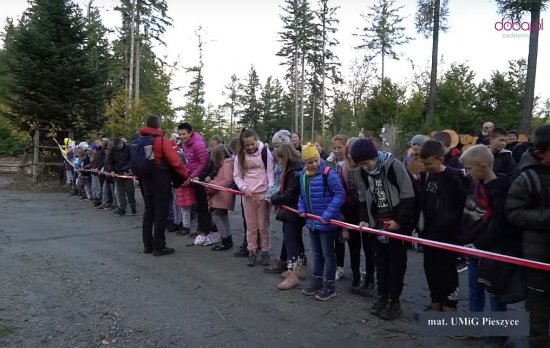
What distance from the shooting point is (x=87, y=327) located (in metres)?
4.25

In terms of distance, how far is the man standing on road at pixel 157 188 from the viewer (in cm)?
704

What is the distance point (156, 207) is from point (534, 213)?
557 cm


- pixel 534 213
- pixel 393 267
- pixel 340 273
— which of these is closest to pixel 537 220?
pixel 534 213

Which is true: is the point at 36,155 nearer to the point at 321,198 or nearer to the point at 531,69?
the point at 321,198

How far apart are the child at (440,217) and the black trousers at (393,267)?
10.1 inches

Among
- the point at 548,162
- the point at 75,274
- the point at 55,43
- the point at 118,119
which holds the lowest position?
the point at 75,274

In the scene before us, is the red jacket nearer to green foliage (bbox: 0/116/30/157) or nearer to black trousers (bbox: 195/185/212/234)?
black trousers (bbox: 195/185/212/234)

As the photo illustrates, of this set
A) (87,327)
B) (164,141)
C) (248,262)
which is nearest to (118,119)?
(164,141)

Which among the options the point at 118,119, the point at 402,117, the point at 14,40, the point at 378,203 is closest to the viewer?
the point at 378,203

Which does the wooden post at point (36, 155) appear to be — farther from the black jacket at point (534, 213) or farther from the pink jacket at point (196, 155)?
the black jacket at point (534, 213)

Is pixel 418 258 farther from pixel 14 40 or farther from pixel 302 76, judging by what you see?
pixel 302 76

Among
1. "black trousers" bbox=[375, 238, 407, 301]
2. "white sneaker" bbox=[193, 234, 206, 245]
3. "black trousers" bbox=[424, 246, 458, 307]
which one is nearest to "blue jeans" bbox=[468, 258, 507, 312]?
"black trousers" bbox=[424, 246, 458, 307]

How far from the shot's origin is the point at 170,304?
489 centimetres

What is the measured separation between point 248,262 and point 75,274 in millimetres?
2507
